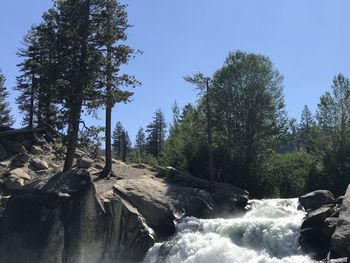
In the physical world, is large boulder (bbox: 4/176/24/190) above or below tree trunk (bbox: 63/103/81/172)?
below

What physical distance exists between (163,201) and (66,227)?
26.4 ft

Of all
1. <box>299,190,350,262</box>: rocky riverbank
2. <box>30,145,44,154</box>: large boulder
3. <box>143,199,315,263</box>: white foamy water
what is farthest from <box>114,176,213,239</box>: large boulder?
<box>30,145,44,154</box>: large boulder

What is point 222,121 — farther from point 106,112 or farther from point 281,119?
point 106,112

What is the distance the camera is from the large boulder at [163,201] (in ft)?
103

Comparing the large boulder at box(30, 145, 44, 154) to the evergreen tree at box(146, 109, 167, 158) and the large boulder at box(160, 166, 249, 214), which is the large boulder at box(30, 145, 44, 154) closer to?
the large boulder at box(160, 166, 249, 214)

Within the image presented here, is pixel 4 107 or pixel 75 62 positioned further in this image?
pixel 4 107

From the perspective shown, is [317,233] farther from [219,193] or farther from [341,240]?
[219,193]

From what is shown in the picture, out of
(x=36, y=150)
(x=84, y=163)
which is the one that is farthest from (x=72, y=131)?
(x=36, y=150)

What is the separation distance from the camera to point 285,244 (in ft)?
88.5

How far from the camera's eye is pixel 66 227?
2644 centimetres

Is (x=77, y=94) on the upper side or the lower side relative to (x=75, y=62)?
lower

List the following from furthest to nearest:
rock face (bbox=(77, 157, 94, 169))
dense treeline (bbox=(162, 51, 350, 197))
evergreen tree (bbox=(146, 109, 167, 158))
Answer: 1. evergreen tree (bbox=(146, 109, 167, 158))
2. dense treeline (bbox=(162, 51, 350, 197))
3. rock face (bbox=(77, 157, 94, 169))

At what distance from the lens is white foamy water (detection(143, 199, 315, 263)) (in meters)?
26.2

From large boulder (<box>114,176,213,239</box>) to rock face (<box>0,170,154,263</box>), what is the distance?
8.34 feet
